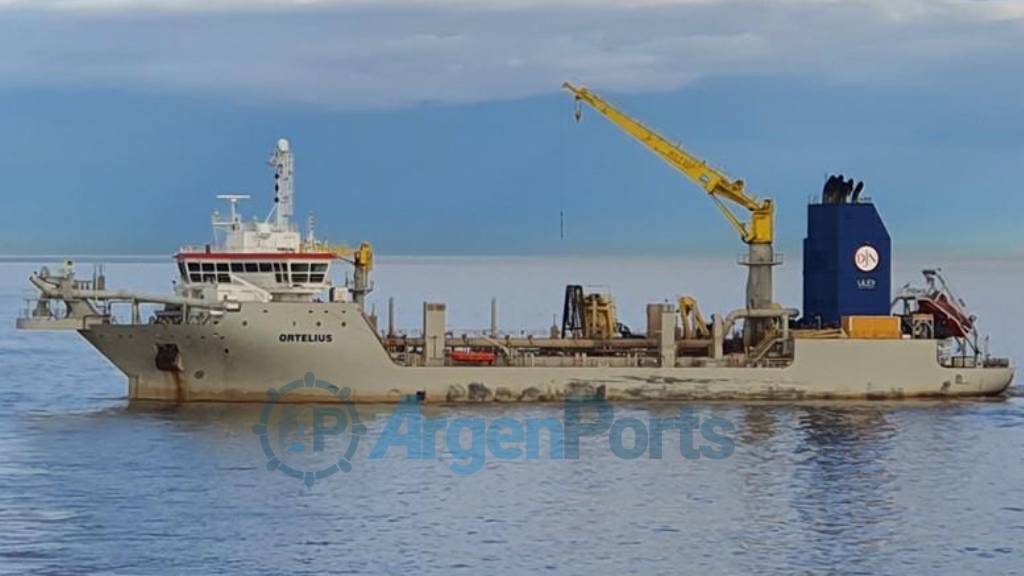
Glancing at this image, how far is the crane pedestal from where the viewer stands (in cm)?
4919

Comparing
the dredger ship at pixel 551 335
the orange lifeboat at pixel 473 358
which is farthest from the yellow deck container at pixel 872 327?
the orange lifeboat at pixel 473 358

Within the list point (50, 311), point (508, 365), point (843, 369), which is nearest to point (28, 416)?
point (50, 311)

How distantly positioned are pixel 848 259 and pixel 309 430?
1719cm

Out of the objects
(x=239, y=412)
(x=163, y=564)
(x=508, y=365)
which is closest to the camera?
(x=163, y=564)

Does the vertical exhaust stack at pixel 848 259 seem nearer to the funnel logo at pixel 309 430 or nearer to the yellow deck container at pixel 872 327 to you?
the yellow deck container at pixel 872 327

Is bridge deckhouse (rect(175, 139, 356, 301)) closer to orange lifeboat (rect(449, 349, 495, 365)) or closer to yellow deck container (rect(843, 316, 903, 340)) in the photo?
orange lifeboat (rect(449, 349, 495, 365))

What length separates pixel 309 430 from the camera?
4103cm

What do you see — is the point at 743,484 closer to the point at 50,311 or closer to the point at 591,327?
the point at 591,327

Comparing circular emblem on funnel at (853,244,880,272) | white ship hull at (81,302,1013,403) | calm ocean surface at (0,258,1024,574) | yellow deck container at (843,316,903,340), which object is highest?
circular emblem on funnel at (853,244,880,272)

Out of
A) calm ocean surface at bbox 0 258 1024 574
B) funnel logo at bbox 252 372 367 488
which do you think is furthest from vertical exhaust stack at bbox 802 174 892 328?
funnel logo at bbox 252 372 367 488

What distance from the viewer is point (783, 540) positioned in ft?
97.2

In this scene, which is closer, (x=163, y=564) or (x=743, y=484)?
(x=163, y=564)

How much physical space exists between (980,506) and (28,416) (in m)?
24.3

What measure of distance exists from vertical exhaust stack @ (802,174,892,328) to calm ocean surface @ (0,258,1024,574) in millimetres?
4521
